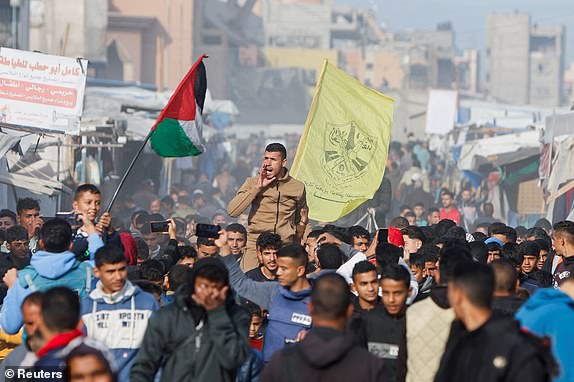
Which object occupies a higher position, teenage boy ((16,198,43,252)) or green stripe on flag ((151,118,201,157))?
green stripe on flag ((151,118,201,157))

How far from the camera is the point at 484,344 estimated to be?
5055mm

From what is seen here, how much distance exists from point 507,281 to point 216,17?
2273 inches

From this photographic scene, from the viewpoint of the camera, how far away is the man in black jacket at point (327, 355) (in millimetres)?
5211

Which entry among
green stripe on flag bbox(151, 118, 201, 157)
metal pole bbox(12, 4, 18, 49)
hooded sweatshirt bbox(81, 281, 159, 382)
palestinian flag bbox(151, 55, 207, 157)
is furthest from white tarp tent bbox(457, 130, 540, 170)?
hooded sweatshirt bbox(81, 281, 159, 382)

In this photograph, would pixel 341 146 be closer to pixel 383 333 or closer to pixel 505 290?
pixel 383 333

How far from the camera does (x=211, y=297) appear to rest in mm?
5867

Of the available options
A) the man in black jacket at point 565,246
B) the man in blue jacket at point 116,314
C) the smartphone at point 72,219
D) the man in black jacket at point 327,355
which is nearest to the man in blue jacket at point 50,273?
the man in blue jacket at point 116,314

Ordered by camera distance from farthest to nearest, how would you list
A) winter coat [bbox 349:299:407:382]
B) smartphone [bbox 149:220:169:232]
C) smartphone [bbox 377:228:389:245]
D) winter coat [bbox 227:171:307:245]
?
winter coat [bbox 227:171:307:245]
smartphone [bbox 377:228:389:245]
smartphone [bbox 149:220:169:232]
winter coat [bbox 349:299:407:382]

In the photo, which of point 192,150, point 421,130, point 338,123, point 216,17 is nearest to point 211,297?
point 192,150

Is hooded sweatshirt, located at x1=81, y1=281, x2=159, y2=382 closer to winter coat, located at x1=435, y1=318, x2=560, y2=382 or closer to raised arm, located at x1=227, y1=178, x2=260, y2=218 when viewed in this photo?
winter coat, located at x1=435, y1=318, x2=560, y2=382

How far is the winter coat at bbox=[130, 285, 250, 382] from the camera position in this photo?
19.2 ft

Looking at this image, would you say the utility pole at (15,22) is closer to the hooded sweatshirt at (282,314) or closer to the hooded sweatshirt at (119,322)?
the hooded sweatshirt at (282,314)

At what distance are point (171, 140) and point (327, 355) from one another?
585cm

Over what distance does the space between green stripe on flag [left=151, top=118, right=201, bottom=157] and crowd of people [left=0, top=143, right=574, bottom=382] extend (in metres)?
1.14
